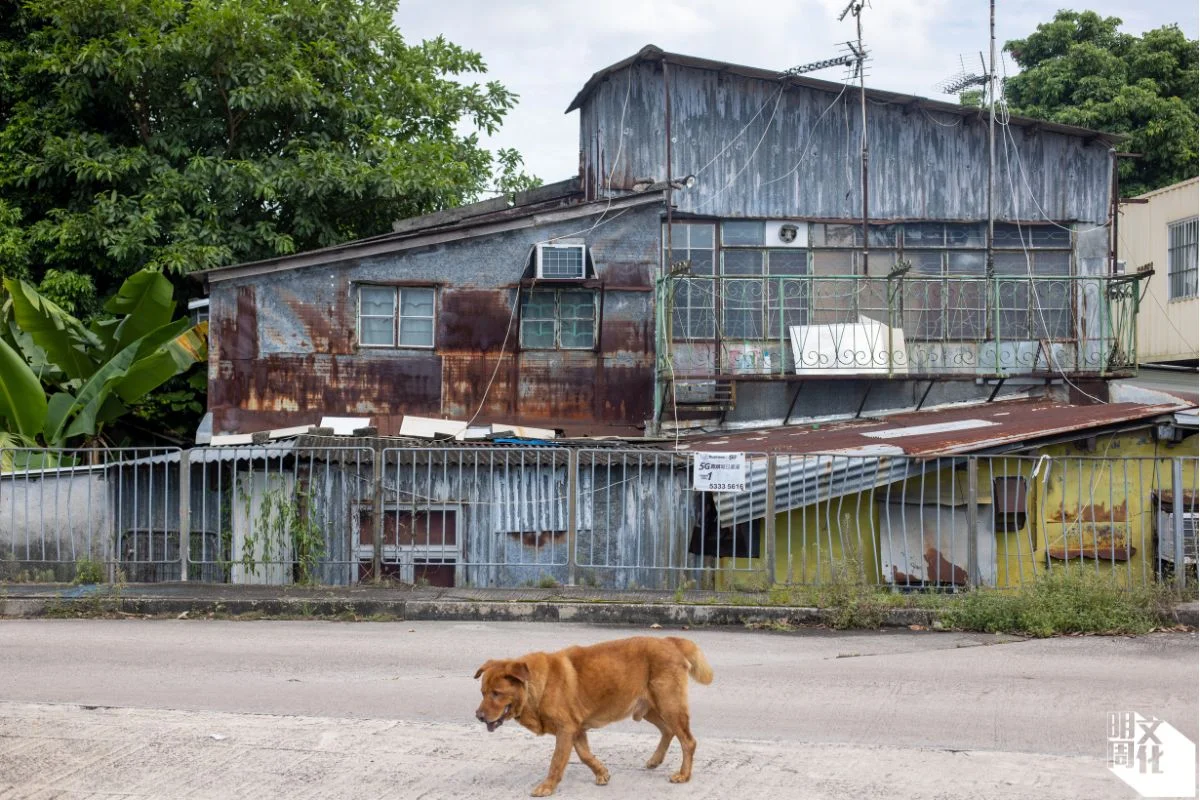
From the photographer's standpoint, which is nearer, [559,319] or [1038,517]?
[1038,517]

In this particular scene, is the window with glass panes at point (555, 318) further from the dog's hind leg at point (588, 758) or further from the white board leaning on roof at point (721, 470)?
the dog's hind leg at point (588, 758)

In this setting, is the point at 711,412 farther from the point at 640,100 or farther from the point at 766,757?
the point at 766,757

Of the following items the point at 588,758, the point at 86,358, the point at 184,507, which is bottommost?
the point at 588,758

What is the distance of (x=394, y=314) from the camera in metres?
18.2

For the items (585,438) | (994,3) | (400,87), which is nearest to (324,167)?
(400,87)

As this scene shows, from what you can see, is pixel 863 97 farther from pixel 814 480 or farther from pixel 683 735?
pixel 683 735

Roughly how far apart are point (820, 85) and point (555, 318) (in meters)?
5.73

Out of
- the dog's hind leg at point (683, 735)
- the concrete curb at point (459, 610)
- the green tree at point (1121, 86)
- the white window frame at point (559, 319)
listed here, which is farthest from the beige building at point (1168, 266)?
the dog's hind leg at point (683, 735)

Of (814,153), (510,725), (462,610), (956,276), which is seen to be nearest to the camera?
(510,725)

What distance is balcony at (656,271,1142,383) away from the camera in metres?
18.2

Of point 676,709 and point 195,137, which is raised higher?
point 195,137

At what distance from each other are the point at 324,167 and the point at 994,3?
11.5 m

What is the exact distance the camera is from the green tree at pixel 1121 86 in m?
31.5

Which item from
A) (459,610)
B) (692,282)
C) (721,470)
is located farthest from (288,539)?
(692,282)
